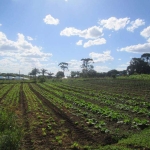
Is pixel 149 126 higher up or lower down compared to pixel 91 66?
lower down

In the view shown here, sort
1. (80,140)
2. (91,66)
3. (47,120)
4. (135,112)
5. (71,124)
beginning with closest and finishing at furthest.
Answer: (80,140) < (71,124) < (47,120) < (135,112) < (91,66)

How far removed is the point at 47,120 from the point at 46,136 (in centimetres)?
311

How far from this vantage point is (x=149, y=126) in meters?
10.8

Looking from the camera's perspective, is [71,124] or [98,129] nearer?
[98,129]

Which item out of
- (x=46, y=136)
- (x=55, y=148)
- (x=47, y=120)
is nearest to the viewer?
(x=55, y=148)

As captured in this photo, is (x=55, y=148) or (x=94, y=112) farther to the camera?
(x=94, y=112)

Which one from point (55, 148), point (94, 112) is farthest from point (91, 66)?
point (55, 148)

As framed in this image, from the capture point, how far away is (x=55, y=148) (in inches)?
330

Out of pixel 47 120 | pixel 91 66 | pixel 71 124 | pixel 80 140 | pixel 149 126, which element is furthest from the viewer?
pixel 91 66

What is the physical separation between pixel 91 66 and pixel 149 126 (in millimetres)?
97568

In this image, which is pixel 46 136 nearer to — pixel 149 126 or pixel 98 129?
pixel 98 129

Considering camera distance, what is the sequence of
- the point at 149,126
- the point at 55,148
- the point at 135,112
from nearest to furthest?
the point at 55,148, the point at 149,126, the point at 135,112

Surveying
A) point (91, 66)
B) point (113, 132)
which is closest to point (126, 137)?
point (113, 132)

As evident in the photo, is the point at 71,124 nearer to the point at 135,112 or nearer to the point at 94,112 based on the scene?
the point at 94,112
